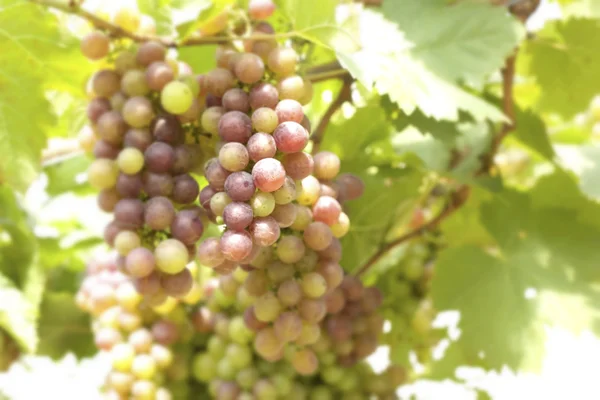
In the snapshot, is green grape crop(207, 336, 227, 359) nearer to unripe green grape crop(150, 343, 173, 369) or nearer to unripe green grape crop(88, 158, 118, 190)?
unripe green grape crop(150, 343, 173, 369)

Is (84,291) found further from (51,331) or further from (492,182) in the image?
(492,182)

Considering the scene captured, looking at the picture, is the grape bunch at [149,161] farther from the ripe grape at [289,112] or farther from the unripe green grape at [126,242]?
the ripe grape at [289,112]

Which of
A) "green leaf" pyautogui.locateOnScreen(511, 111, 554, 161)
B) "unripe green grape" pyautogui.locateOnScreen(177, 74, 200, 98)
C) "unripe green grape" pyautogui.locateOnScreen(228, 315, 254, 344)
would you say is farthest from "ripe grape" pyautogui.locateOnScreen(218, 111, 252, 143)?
"green leaf" pyautogui.locateOnScreen(511, 111, 554, 161)

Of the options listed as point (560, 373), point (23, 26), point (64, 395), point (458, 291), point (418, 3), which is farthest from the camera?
point (64, 395)

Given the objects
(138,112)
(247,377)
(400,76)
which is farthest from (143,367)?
(400,76)

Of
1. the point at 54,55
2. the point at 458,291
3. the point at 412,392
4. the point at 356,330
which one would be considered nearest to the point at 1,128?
the point at 54,55

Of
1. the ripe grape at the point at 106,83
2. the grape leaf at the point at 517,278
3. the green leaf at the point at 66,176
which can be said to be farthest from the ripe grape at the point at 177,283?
the green leaf at the point at 66,176
